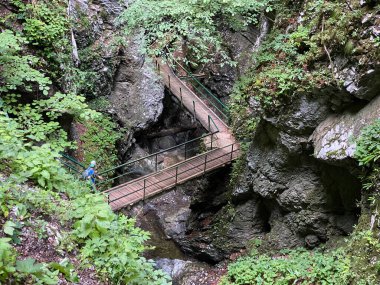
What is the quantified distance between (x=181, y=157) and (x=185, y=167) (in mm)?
5954

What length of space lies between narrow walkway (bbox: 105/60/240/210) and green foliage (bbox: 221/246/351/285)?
358cm

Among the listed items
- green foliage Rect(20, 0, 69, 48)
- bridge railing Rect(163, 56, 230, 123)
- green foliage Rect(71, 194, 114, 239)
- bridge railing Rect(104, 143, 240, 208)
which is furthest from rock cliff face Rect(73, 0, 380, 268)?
green foliage Rect(20, 0, 69, 48)

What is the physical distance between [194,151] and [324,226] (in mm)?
10574

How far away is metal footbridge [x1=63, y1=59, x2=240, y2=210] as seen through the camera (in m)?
11.5

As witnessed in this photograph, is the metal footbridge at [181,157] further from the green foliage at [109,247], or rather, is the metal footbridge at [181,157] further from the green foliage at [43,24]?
the green foliage at [109,247]

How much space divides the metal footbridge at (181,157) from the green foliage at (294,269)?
3.69 metres

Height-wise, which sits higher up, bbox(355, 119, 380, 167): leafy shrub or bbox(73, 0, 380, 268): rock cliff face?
bbox(73, 0, 380, 268): rock cliff face

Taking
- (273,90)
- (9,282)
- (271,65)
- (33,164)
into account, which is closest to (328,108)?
(273,90)

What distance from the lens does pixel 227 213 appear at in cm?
1260

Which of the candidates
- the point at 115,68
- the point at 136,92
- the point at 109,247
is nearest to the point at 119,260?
the point at 109,247

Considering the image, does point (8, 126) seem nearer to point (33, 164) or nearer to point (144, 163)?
point (33, 164)

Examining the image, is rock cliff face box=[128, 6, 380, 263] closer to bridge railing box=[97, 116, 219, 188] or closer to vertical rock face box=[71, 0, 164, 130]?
bridge railing box=[97, 116, 219, 188]

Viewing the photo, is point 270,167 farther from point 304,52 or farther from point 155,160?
point 155,160

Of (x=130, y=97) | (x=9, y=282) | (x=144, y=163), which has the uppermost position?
(x=130, y=97)
